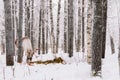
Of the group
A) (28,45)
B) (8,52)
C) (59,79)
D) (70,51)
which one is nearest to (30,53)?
(28,45)

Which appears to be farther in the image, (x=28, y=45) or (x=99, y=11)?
(x=28, y=45)

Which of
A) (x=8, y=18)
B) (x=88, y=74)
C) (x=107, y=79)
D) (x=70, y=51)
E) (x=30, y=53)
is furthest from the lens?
(x=70, y=51)

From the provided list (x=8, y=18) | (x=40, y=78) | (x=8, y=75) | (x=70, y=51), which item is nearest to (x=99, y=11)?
(x=40, y=78)

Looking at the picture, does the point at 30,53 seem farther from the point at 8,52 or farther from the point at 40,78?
the point at 40,78

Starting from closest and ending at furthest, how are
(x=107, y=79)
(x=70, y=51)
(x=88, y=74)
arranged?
(x=107, y=79)
(x=88, y=74)
(x=70, y=51)

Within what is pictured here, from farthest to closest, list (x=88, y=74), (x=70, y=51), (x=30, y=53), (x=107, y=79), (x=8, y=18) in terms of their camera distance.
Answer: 1. (x=70, y=51)
2. (x=30, y=53)
3. (x=8, y=18)
4. (x=88, y=74)
5. (x=107, y=79)

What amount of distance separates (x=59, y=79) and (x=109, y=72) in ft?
6.24

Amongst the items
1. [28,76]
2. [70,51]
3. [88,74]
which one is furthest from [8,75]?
[70,51]

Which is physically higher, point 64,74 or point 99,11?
point 99,11

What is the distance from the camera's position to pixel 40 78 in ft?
26.6

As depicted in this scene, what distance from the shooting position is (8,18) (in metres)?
11.5

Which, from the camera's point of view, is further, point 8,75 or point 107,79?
point 8,75

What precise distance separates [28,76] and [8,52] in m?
3.32

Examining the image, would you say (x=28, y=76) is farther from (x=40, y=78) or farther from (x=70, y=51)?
(x=70, y=51)
